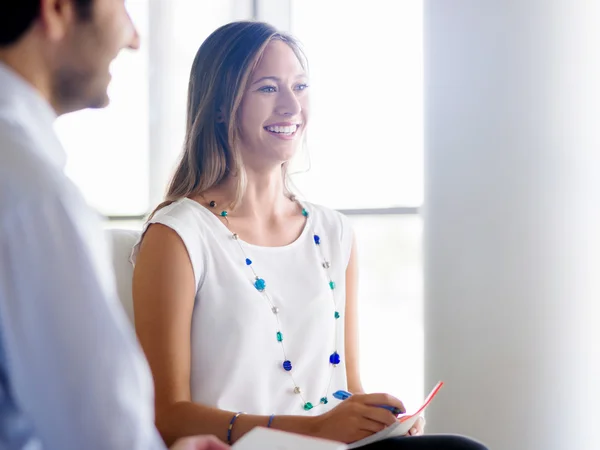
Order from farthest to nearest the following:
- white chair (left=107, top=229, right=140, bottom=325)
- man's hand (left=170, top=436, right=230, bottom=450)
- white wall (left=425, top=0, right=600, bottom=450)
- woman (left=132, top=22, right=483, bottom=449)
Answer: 1. white wall (left=425, top=0, right=600, bottom=450)
2. white chair (left=107, top=229, right=140, bottom=325)
3. woman (left=132, top=22, right=483, bottom=449)
4. man's hand (left=170, top=436, right=230, bottom=450)

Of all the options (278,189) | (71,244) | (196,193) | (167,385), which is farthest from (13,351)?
(278,189)

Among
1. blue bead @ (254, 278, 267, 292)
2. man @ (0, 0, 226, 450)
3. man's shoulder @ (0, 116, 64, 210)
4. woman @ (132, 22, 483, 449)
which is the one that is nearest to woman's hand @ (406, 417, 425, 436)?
woman @ (132, 22, 483, 449)

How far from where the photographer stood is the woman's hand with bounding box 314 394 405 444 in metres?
1.16

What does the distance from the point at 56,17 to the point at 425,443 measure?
3.24 ft

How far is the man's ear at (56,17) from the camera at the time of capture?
2.00 ft

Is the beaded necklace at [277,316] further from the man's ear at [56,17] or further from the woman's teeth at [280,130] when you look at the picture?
the man's ear at [56,17]

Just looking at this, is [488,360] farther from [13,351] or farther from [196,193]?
[13,351]

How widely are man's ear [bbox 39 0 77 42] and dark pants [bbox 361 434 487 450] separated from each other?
0.91 m

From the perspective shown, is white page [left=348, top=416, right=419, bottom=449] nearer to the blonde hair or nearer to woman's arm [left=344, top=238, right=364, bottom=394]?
Answer: woman's arm [left=344, top=238, right=364, bottom=394]

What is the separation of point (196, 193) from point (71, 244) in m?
1.03

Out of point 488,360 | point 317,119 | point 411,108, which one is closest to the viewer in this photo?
point 488,360

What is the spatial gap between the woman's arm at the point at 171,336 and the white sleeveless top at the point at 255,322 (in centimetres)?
4

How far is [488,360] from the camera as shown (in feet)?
5.94

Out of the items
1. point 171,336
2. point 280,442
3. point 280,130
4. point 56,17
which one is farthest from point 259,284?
point 56,17
